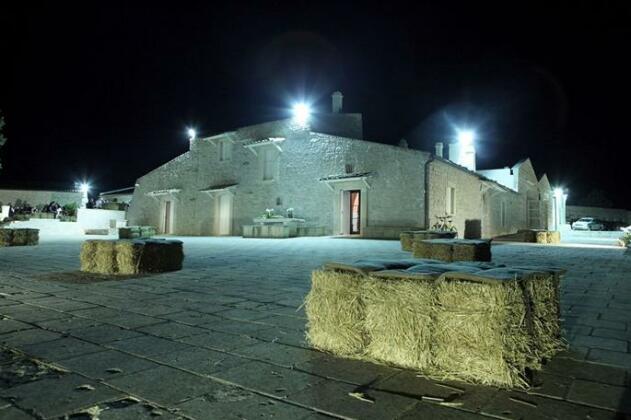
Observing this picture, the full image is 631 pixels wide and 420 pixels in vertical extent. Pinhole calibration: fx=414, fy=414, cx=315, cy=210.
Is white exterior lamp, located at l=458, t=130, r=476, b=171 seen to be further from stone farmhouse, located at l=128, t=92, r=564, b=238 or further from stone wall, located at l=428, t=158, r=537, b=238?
stone wall, located at l=428, t=158, r=537, b=238

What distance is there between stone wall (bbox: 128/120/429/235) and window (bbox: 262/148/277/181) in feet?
0.60

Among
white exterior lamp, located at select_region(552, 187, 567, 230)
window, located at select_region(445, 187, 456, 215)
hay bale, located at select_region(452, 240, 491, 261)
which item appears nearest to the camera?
hay bale, located at select_region(452, 240, 491, 261)

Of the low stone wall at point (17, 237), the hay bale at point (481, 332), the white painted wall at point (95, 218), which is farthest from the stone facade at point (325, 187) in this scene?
the hay bale at point (481, 332)

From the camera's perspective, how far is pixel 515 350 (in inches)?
92.3

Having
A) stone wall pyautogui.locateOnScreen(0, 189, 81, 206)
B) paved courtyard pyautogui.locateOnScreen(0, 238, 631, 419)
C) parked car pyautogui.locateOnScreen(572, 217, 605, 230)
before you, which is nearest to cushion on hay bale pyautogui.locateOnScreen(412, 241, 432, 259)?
paved courtyard pyautogui.locateOnScreen(0, 238, 631, 419)

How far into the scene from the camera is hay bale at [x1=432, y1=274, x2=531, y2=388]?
233 centimetres

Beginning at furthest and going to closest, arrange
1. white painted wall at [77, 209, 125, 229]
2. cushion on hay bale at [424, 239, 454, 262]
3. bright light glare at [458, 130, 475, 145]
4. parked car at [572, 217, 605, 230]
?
parked car at [572, 217, 605, 230], bright light glare at [458, 130, 475, 145], white painted wall at [77, 209, 125, 229], cushion on hay bale at [424, 239, 454, 262]

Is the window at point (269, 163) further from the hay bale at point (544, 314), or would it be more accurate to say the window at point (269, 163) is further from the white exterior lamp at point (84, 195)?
the hay bale at point (544, 314)

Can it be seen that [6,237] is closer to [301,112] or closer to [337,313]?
[301,112]

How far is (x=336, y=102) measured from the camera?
23.0 meters

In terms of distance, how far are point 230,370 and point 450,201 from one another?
16.8 metres

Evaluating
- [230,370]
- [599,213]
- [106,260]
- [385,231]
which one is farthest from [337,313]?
[599,213]

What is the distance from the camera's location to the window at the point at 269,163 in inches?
855

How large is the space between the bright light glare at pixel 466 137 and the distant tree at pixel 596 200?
30985 mm
